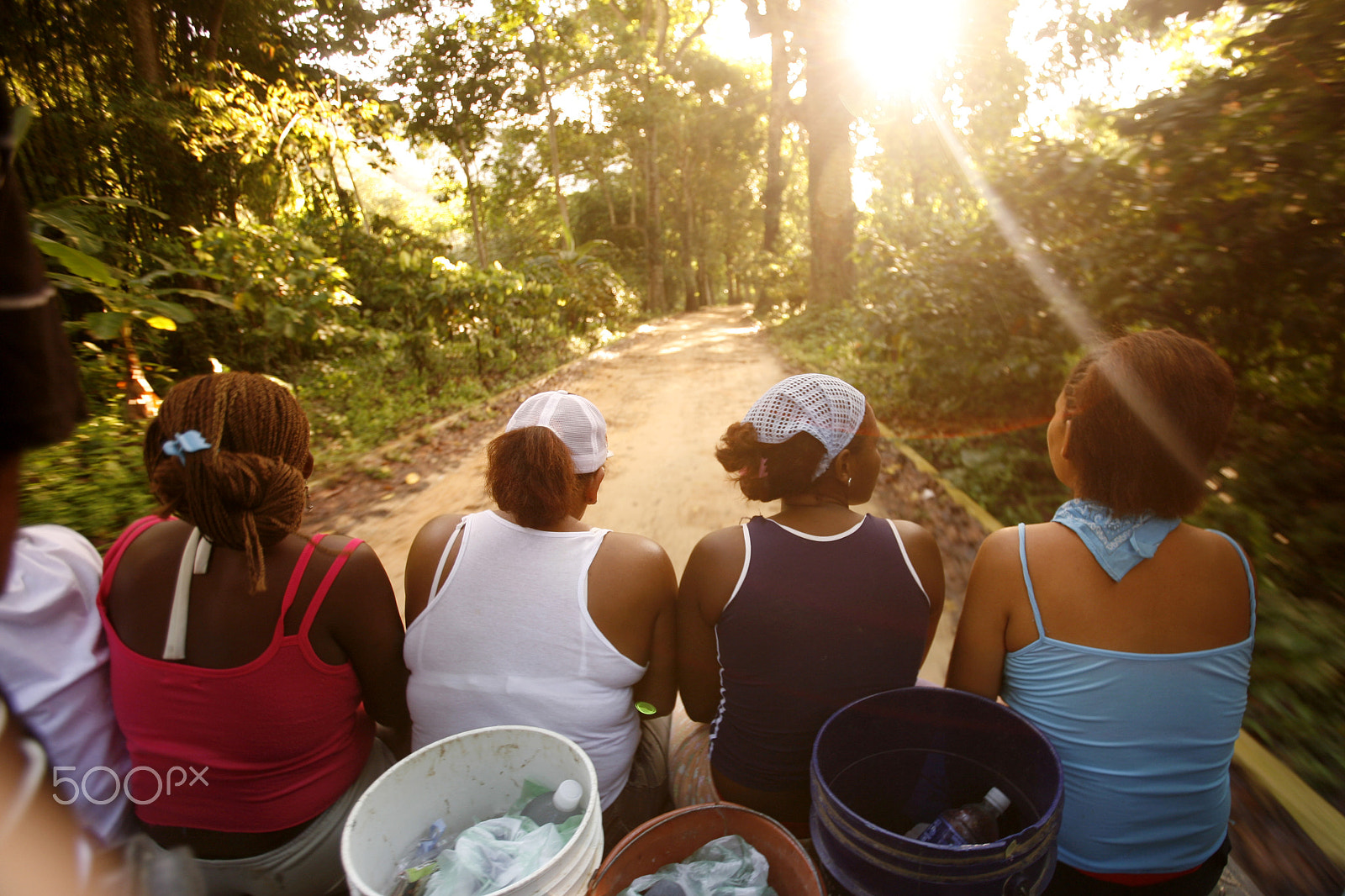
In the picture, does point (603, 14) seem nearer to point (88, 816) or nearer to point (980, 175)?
point (980, 175)

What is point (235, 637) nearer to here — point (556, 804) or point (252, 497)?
point (252, 497)

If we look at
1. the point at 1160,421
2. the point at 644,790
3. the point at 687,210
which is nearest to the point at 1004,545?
the point at 1160,421

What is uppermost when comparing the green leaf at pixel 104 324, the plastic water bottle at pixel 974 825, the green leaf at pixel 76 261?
the green leaf at pixel 76 261

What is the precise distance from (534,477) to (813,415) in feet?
2.70

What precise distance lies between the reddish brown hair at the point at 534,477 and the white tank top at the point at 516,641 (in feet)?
0.18

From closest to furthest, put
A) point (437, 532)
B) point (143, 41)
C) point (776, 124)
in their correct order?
point (437, 532) → point (143, 41) → point (776, 124)

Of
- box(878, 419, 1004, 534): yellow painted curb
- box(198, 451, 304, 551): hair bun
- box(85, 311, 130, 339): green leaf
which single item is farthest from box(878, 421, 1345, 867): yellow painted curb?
box(85, 311, 130, 339): green leaf

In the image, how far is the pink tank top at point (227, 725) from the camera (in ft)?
5.16

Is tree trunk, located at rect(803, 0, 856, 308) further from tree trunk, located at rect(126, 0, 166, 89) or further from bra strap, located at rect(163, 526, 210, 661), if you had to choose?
bra strap, located at rect(163, 526, 210, 661)

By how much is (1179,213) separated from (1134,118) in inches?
23.4

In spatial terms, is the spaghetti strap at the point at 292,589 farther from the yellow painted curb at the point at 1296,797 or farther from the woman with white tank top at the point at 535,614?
the yellow painted curb at the point at 1296,797

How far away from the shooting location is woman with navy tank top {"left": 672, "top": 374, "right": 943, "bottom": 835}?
1.67m

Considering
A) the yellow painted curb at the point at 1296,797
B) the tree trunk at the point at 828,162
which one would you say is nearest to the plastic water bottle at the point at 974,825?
the yellow painted curb at the point at 1296,797

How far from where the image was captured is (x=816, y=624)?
166cm
